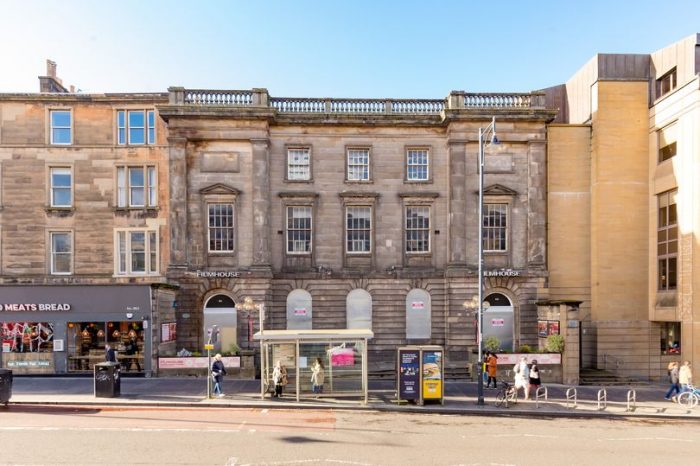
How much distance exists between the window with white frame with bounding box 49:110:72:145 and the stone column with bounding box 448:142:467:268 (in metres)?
21.5

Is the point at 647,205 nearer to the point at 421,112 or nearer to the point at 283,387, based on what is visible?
the point at 421,112

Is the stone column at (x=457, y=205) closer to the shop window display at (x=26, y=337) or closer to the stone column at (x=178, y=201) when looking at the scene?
the stone column at (x=178, y=201)

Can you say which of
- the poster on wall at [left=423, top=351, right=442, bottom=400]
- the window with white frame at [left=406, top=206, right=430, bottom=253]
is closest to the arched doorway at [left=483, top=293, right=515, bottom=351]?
the window with white frame at [left=406, top=206, right=430, bottom=253]

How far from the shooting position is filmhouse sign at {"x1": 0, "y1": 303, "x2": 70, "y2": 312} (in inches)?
963

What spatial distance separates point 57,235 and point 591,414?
27817 mm

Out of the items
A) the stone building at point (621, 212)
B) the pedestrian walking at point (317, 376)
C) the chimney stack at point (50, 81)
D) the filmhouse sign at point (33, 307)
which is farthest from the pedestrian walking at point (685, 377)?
the chimney stack at point (50, 81)

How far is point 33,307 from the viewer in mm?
24500

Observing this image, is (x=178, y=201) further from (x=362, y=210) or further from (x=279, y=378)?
(x=279, y=378)

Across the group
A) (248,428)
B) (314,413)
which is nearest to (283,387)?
(314,413)

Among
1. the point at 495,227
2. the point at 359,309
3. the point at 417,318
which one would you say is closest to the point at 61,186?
the point at 359,309

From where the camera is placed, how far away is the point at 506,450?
1335 centimetres

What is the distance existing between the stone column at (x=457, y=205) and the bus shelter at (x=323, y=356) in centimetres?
966

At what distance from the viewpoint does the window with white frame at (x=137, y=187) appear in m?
27.5

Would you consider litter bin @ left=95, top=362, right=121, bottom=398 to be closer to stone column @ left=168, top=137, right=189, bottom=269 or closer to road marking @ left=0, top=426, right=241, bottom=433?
road marking @ left=0, top=426, right=241, bottom=433
